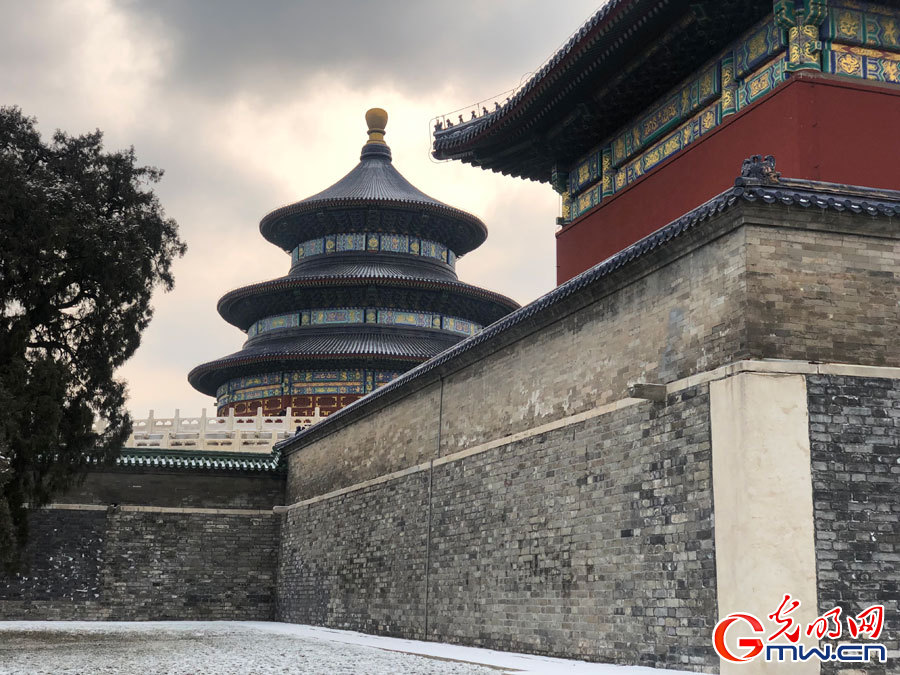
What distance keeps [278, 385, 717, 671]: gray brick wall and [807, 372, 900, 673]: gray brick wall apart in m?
1.08

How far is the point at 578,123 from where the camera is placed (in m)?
16.8

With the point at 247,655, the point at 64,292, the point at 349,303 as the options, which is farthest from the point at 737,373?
the point at 349,303

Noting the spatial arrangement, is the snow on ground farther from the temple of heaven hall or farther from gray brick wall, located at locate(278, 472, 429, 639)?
the temple of heaven hall

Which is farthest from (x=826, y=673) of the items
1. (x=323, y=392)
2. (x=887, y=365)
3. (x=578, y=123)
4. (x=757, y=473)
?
(x=323, y=392)

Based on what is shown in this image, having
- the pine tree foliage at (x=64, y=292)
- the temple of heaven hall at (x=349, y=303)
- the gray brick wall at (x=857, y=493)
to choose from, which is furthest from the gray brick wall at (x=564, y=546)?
the temple of heaven hall at (x=349, y=303)

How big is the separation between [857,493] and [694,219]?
3.14m

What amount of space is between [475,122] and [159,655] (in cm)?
1007

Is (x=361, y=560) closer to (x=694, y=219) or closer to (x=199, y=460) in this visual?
(x=199, y=460)

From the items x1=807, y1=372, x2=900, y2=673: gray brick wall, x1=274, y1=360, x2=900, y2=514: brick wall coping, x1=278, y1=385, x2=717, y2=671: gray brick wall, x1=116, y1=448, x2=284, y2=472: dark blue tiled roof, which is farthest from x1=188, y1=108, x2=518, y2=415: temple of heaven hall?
x1=807, y1=372, x2=900, y2=673: gray brick wall

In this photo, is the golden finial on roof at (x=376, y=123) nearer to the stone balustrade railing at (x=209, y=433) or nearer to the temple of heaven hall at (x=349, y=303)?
the temple of heaven hall at (x=349, y=303)

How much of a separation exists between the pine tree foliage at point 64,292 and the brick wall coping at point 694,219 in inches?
200

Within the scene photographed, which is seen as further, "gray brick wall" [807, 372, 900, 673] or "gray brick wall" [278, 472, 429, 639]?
"gray brick wall" [278, 472, 429, 639]

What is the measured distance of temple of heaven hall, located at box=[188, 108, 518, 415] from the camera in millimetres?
30156

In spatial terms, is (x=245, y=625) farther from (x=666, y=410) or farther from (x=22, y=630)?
(x=666, y=410)
